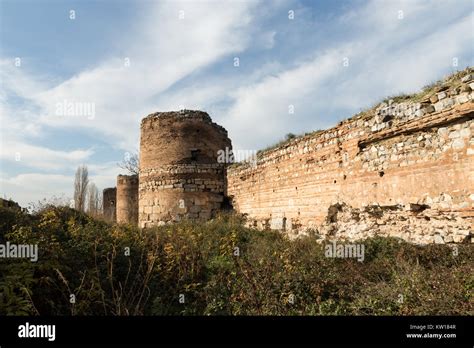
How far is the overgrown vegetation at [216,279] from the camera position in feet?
15.5

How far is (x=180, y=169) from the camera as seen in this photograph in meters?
14.2

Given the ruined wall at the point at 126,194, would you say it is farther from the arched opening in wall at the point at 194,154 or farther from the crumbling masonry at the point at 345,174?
the arched opening in wall at the point at 194,154

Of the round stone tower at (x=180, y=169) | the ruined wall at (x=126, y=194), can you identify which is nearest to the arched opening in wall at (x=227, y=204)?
the round stone tower at (x=180, y=169)

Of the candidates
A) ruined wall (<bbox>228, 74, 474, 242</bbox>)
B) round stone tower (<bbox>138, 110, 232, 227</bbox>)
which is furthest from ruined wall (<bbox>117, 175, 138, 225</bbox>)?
ruined wall (<bbox>228, 74, 474, 242</bbox>)

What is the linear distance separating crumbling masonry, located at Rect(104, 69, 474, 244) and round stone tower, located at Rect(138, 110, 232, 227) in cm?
4

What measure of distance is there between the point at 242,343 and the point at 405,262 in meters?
3.64

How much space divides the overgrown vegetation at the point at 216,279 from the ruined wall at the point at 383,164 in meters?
1.10

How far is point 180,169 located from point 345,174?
23.8 feet

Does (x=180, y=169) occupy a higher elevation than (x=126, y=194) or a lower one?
higher

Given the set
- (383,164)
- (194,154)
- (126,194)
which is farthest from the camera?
(126,194)

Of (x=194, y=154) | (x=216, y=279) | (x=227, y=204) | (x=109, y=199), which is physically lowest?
(x=216, y=279)

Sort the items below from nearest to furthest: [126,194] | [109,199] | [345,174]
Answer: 1. [345,174]
2. [126,194]
3. [109,199]

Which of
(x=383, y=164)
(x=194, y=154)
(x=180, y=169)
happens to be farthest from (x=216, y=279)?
(x=194, y=154)

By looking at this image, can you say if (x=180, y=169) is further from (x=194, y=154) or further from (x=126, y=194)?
(x=126, y=194)
